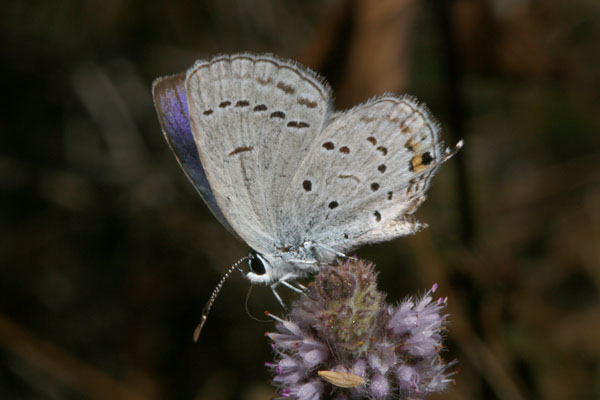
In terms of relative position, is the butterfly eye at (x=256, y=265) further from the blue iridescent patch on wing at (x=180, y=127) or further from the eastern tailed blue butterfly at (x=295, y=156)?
the blue iridescent patch on wing at (x=180, y=127)

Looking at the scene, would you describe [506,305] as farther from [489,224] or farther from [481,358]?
[489,224]

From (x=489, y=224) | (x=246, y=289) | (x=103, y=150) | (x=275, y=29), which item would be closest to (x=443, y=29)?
(x=489, y=224)

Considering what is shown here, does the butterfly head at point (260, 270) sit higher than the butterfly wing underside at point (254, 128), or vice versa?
the butterfly wing underside at point (254, 128)

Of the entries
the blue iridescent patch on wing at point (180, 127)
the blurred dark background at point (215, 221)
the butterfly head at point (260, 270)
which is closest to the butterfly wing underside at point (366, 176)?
the butterfly head at point (260, 270)

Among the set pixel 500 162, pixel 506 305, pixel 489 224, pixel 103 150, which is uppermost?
pixel 500 162

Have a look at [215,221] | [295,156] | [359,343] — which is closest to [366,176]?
[295,156]

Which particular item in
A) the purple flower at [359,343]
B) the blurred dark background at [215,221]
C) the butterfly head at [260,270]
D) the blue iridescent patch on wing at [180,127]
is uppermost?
the blurred dark background at [215,221]
